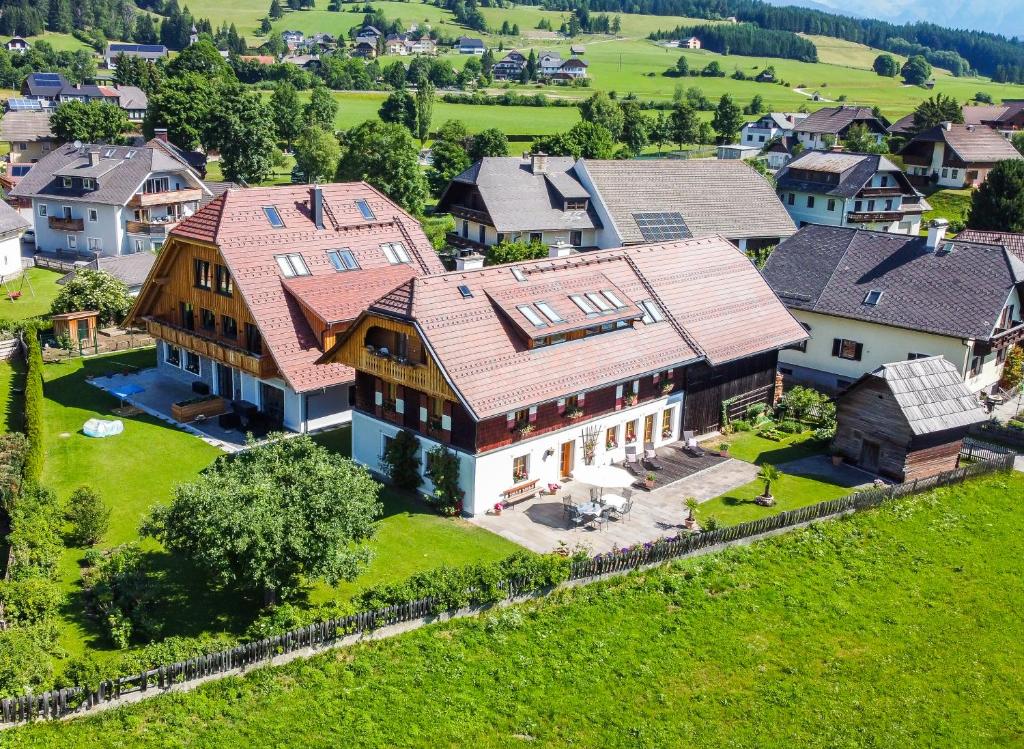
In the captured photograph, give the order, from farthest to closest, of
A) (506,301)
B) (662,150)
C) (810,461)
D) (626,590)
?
(662,150), (810,461), (506,301), (626,590)

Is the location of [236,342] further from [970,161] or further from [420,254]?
[970,161]

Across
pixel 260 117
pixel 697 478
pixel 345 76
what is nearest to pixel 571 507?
pixel 697 478

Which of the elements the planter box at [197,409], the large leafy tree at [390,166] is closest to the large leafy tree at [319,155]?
the large leafy tree at [390,166]

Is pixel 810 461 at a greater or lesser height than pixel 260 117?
lesser

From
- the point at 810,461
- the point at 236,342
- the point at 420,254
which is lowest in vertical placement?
the point at 810,461

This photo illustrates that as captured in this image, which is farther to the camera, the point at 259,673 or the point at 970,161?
the point at 970,161

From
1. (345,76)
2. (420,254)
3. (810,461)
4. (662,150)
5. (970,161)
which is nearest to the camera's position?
(810,461)

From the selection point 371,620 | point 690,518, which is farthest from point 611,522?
point 371,620

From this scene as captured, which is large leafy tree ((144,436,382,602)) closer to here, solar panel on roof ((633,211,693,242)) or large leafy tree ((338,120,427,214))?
solar panel on roof ((633,211,693,242))

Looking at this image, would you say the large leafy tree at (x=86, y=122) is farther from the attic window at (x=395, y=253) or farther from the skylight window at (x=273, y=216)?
the attic window at (x=395, y=253)
